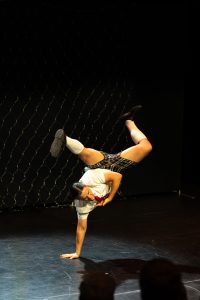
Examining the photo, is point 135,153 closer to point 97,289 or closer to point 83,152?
point 83,152

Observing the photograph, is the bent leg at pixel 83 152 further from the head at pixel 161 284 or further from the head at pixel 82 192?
the head at pixel 161 284

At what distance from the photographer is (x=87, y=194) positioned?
373cm

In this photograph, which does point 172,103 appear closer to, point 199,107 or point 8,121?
point 199,107

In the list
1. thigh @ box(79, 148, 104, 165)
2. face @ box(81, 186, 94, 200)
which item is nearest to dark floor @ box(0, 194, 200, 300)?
face @ box(81, 186, 94, 200)

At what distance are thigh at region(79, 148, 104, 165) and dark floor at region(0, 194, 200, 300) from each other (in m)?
0.65

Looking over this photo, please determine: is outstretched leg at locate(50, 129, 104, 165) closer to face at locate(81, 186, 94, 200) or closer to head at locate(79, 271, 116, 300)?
face at locate(81, 186, 94, 200)

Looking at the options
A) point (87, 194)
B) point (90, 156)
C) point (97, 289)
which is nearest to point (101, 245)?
point (87, 194)

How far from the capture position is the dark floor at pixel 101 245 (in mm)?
3389

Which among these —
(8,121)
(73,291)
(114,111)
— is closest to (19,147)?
(8,121)

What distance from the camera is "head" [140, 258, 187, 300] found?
1.59 m

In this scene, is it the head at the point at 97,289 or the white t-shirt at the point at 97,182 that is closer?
the head at the point at 97,289

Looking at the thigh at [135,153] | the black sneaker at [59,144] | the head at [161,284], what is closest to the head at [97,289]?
the head at [161,284]

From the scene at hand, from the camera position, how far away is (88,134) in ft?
17.5

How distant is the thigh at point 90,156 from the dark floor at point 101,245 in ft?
2.13
